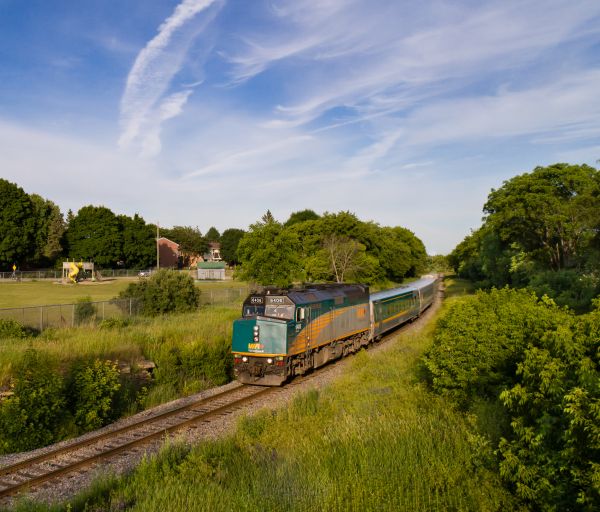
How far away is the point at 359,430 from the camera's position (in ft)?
33.4

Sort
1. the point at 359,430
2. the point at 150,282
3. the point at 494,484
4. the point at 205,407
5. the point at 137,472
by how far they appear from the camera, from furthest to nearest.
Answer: the point at 150,282, the point at 205,407, the point at 359,430, the point at 137,472, the point at 494,484

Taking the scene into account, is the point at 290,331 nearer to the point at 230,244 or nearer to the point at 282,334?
the point at 282,334

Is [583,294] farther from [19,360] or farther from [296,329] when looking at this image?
[19,360]

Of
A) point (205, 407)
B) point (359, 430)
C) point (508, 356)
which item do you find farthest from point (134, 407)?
point (508, 356)

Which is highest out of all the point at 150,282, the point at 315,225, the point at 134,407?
the point at 315,225

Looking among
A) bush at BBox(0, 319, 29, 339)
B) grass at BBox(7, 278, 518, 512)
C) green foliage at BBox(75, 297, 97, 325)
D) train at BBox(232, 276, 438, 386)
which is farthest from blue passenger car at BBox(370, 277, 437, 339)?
bush at BBox(0, 319, 29, 339)

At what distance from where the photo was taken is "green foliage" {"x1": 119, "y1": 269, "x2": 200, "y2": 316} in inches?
1257

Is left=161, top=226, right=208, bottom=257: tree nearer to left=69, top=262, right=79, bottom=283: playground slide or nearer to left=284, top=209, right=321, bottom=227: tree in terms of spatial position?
left=284, top=209, right=321, bottom=227: tree

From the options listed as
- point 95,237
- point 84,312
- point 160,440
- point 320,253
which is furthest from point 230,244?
point 160,440

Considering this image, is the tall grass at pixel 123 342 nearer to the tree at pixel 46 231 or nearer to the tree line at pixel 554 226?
the tree line at pixel 554 226

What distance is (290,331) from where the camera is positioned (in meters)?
16.4

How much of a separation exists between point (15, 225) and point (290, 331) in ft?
254

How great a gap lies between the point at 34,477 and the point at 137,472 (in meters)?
2.25

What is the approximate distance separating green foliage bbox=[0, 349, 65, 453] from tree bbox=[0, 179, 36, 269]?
244 ft
